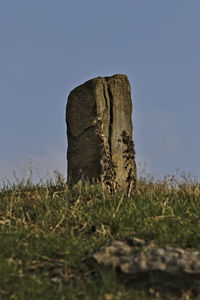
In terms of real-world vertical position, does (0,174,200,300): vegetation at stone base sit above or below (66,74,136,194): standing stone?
below

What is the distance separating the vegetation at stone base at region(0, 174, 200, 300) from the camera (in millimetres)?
3715

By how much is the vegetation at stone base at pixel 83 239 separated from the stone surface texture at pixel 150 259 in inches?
3.9

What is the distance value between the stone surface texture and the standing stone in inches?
129

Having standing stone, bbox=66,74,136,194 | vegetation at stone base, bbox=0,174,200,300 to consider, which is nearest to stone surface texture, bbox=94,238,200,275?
vegetation at stone base, bbox=0,174,200,300

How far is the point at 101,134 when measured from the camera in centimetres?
760

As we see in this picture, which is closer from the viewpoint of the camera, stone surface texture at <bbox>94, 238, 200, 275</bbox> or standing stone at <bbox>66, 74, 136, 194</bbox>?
stone surface texture at <bbox>94, 238, 200, 275</bbox>

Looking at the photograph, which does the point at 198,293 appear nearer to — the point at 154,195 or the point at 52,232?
the point at 52,232

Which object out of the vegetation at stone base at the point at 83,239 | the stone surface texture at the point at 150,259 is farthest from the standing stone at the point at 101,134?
the stone surface texture at the point at 150,259

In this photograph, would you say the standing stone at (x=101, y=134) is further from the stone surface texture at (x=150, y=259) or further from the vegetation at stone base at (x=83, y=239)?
the stone surface texture at (x=150, y=259)

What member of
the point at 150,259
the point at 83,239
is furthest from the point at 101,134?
the point at 150,259

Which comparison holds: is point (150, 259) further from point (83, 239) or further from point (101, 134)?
point (101, 134)

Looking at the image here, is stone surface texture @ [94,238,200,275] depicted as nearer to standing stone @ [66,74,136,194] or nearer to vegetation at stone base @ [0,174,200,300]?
vegetation at stone base @ [0,174,200,300]

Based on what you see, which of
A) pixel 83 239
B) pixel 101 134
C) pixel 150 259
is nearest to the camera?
pixel 150 259

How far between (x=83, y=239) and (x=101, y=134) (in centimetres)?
303
